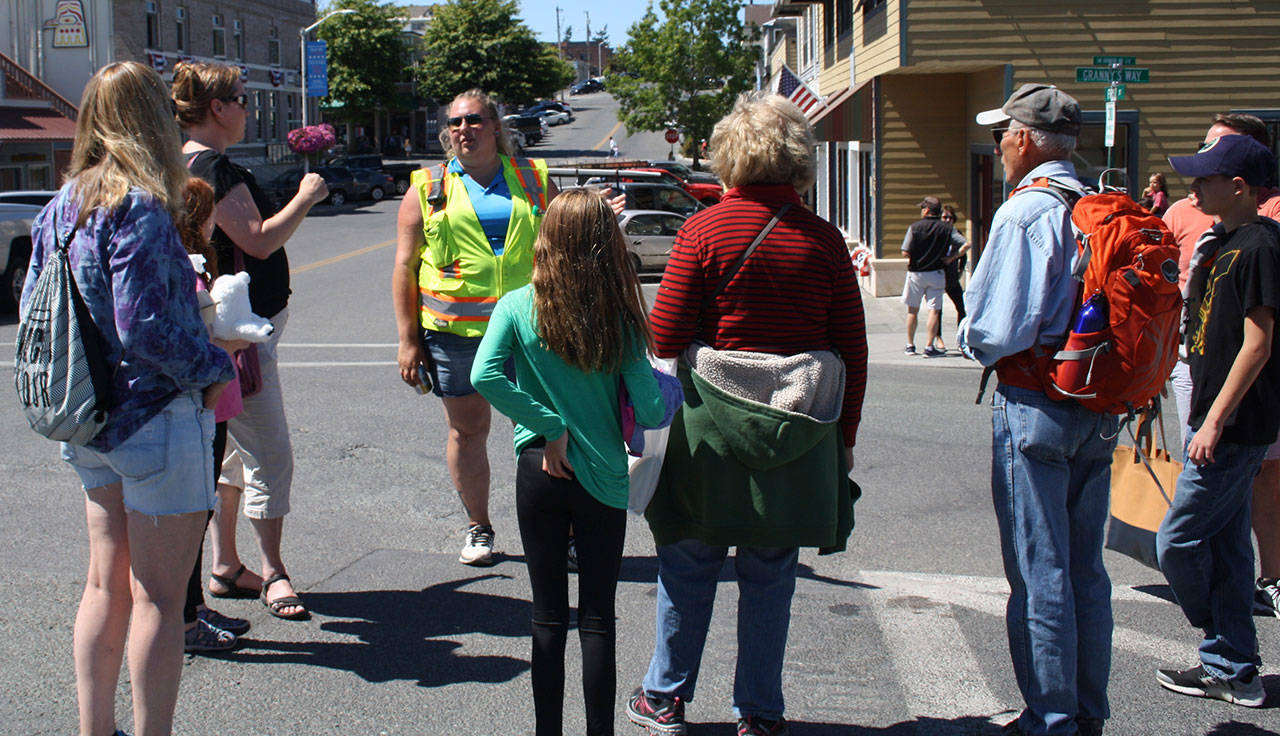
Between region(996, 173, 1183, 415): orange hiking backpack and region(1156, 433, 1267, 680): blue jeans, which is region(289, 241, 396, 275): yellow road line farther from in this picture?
region(996, 173, 1183, 415): orange hiking backpack

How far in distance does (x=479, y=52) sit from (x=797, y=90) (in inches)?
2061

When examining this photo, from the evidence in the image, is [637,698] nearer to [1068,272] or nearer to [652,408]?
[652,408]

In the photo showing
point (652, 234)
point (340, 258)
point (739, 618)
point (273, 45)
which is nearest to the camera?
point (739, 618)

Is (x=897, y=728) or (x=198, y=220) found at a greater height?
(x=198, y=220)

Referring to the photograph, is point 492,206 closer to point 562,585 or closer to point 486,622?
point 486,622

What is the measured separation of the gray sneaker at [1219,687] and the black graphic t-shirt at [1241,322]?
764mm

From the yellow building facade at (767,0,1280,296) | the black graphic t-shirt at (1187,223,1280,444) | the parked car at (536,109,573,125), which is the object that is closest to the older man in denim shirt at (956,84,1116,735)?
the black graphic t-shirt at (1187,223,1280,444)

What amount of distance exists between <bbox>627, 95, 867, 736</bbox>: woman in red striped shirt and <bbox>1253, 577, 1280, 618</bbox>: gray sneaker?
212cm

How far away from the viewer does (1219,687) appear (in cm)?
369

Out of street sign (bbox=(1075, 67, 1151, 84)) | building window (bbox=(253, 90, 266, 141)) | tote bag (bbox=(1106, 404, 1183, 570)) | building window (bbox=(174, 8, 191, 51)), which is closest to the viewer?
tote bag (bbox=(1106, 404, 1183, 570))

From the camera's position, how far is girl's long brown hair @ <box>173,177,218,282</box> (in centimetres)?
362

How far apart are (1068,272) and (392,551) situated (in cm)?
329

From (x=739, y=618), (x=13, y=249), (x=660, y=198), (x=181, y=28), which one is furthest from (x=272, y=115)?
(x=739, y=618)

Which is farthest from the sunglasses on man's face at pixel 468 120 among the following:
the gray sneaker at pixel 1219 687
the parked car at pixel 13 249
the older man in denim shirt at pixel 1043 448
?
the parked car at pixel 13 249
